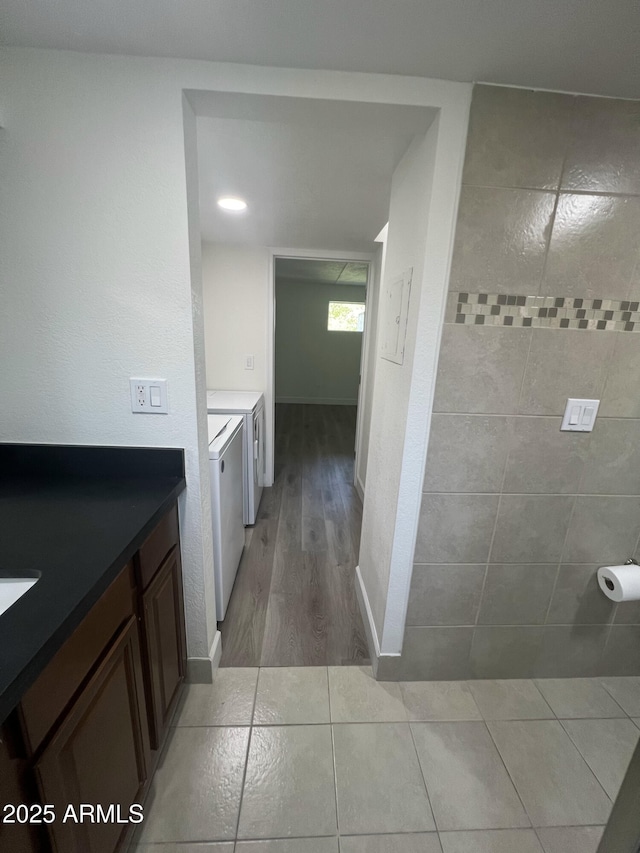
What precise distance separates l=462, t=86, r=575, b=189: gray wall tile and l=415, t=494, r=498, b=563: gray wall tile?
1.08m

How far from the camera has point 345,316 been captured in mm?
6660

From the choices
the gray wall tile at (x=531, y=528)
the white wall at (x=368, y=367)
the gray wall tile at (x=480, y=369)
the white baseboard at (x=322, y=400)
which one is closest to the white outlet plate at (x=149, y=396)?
the gray wall tile at (x=480, y=369)

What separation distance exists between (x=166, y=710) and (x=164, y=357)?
1.22 meters

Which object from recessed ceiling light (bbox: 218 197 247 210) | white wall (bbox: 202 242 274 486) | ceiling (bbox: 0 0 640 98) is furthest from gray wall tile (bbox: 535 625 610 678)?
recessed ceiling light (bbox: 218 197 247 210)

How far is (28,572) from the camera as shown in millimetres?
794

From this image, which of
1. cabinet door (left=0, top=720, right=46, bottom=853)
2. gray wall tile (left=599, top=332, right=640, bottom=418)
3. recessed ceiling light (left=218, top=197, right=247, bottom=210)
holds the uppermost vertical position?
recessed ceiling light (left=218, top=197, right=247, bottom=210)

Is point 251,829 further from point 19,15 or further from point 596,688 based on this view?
point 19,15

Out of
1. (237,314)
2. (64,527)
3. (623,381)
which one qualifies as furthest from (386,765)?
(237,314)

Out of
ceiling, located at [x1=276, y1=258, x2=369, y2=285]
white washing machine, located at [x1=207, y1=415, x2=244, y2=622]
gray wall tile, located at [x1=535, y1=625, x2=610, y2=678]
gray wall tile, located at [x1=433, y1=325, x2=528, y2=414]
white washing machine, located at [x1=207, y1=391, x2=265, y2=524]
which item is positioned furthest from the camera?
ceiling, located at [x1=276, y1=258, x2=369, y2=285]

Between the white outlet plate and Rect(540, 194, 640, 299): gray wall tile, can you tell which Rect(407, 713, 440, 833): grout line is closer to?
the white outlet plate

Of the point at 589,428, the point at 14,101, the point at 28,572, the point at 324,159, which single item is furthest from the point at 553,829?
the point at 14,101

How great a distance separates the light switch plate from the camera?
1.27 metres

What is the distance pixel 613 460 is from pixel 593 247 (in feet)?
2.52

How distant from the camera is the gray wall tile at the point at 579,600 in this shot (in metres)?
1.47
